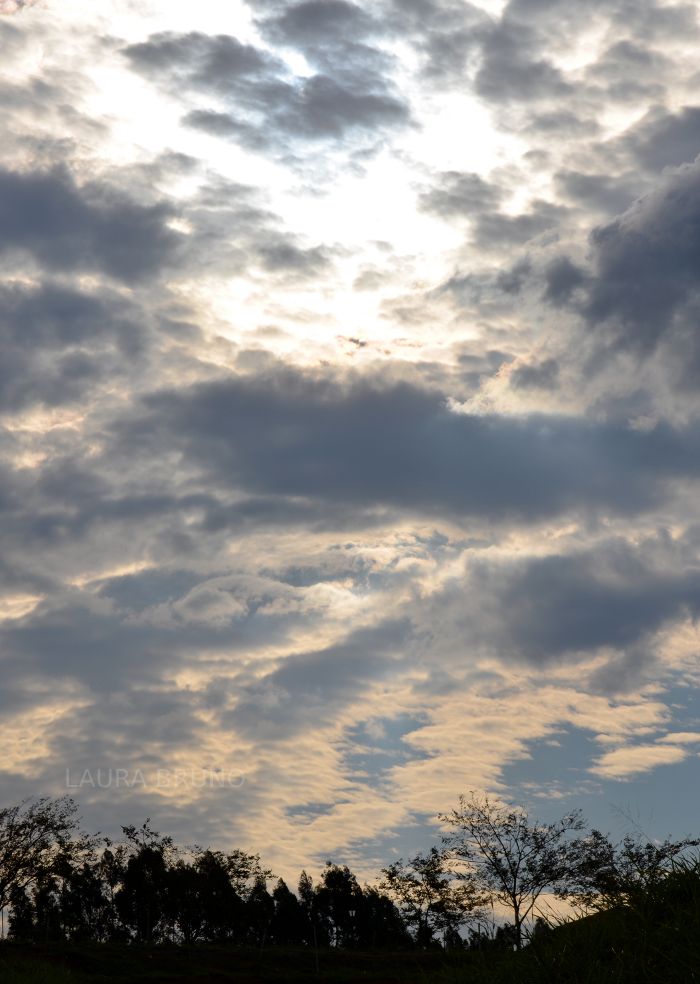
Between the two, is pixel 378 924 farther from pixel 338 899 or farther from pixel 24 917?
pixel 24 917

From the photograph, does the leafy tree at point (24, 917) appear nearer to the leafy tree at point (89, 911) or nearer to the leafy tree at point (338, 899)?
the leafy tree at point (89, 911)

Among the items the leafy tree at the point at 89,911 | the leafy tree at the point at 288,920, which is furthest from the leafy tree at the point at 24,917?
the leafy tree at the point at 288,920

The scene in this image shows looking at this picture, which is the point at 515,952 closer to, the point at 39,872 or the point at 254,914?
the point at 39,872

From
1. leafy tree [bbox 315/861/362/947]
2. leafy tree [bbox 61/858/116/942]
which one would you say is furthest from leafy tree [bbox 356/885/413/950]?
leafy tree [bbox 61/858/116/942]

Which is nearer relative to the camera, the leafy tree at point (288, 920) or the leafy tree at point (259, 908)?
the leafy tree at point (259, 908)

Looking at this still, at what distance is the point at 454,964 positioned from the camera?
664 inches

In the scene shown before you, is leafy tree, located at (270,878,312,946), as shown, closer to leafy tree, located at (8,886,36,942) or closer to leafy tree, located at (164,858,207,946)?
leafy tree, located at (164,858,207,946)

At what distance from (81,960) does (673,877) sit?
44391 mm

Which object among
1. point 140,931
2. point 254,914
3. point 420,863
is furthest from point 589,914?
point 140,931

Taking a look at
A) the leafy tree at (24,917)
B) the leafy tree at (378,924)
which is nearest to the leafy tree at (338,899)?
the leafy tree at (378,924)

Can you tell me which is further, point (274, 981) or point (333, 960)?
point (333, 960)

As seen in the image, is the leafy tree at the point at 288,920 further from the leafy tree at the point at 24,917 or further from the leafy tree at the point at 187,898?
the leafy tree at the point at 24,917

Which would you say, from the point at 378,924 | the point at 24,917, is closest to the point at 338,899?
the point at 378,924

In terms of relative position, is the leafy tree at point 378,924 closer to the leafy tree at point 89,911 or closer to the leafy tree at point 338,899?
the leafy tree at point 338,899
